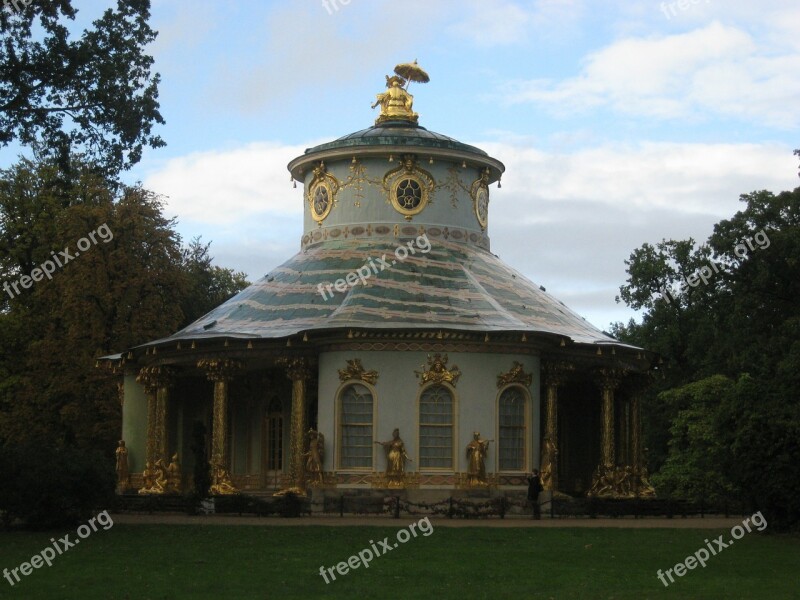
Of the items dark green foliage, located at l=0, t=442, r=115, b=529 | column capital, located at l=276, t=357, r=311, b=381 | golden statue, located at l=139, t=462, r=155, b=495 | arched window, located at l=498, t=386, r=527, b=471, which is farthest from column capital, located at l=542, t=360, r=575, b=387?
dark green foliage, located at l=0, t=442, r=115, b=529

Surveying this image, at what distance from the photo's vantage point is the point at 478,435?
3334cm

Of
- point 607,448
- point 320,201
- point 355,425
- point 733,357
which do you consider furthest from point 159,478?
point 733,357

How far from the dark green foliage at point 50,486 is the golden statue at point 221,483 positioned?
6.71 metres

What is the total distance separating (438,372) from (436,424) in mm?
1349

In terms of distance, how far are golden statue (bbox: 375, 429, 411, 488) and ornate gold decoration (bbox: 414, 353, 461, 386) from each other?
62.3 inches

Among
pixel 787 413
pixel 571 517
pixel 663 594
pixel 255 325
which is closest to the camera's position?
pixel 663 594

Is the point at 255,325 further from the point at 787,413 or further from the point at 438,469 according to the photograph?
the point at 787,413

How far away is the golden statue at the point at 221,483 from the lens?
34.5m

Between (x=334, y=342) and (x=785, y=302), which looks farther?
(x=785, y=302)

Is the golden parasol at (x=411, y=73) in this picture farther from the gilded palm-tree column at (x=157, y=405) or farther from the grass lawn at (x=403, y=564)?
the grass lawn at (x=403, y=564)

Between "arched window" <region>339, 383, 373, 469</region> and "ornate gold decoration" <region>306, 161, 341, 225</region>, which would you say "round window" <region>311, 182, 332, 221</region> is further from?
"arched window" <region>339, 383, 373, 469</region>

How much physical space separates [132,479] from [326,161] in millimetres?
11388

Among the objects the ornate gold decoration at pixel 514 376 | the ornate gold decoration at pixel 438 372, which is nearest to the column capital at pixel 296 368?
the ornate gold decoration at pixel 438 372

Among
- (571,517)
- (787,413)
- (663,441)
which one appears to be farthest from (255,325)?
(663,441)
